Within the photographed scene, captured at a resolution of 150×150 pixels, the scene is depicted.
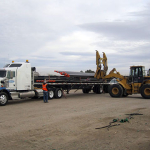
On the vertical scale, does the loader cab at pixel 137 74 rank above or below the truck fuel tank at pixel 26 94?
above

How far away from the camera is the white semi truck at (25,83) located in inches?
548

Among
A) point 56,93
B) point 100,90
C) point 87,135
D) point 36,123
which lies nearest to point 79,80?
point 56,93

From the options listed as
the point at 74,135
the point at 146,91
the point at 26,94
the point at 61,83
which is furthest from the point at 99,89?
the point at 74,135

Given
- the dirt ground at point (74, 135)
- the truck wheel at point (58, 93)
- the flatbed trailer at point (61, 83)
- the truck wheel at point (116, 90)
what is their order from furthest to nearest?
the truck wheel at point (116, 90) → the truck wheel at point (58, 93) → the flatbed trailer at point (61, 83) → the dirt ground at point (74, 135)

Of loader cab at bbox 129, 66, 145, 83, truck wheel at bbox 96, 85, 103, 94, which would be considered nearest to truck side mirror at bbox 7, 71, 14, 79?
loader cab at bbox 129, 66, 145, 83

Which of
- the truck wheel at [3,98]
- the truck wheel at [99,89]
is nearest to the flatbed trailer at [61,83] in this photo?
the truck wheel at [99,89]

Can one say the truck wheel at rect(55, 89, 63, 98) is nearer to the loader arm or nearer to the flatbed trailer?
the flatbed trailer

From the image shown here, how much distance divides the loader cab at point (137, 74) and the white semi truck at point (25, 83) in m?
5.00

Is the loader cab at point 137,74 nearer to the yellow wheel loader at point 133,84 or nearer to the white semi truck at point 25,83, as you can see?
the yellow wheel loader at point 133,84

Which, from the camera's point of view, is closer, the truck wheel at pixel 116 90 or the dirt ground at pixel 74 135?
the dirt ground at pixel 74 135

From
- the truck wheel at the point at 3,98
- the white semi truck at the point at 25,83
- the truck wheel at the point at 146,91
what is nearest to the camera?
the truck wheel at the point at 3,98

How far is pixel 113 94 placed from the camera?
18359 mm

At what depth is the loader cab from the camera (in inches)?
687

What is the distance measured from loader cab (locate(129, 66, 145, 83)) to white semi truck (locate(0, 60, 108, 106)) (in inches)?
197
